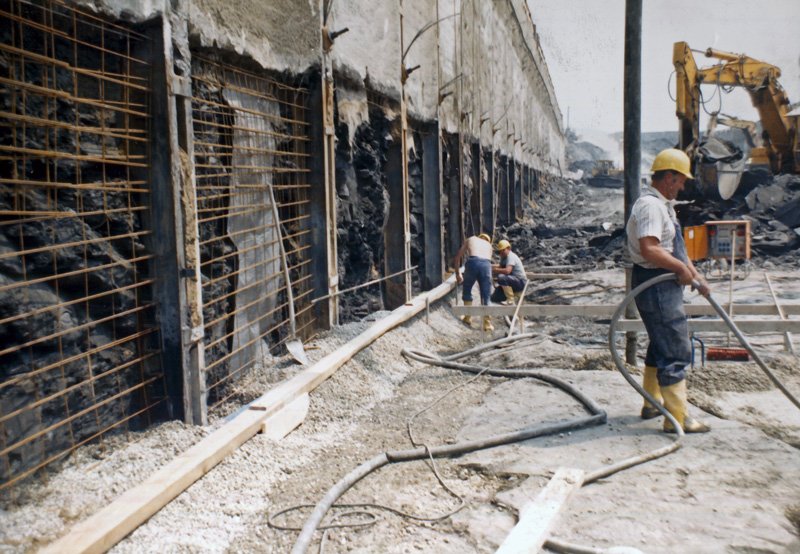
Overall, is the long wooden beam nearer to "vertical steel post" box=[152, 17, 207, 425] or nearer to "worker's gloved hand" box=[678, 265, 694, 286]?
"vertical steel post" box=[152, 17, 207, 425]

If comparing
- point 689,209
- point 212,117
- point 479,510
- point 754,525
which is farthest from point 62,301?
point 689,209

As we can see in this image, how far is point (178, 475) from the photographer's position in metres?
3.33

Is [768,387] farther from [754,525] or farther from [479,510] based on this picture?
[479,510]

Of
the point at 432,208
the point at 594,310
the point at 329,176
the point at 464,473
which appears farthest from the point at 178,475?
the point at 432,208

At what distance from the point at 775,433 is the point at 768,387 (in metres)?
1.18

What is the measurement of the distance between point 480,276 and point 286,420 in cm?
586

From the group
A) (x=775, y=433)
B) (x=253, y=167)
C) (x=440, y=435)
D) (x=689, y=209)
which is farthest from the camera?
(x=689, y=209)

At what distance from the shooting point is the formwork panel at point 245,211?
471cm

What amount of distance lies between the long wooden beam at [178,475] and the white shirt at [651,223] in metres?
2.50

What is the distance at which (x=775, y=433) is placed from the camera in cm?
441

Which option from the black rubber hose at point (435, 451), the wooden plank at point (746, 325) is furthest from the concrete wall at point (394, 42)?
the wooden plank at point (746, 325)

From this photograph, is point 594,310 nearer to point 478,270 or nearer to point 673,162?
point 673,162

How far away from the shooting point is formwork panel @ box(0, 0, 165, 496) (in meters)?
3.10

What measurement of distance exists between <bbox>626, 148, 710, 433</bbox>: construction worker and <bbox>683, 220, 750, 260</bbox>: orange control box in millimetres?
6774
